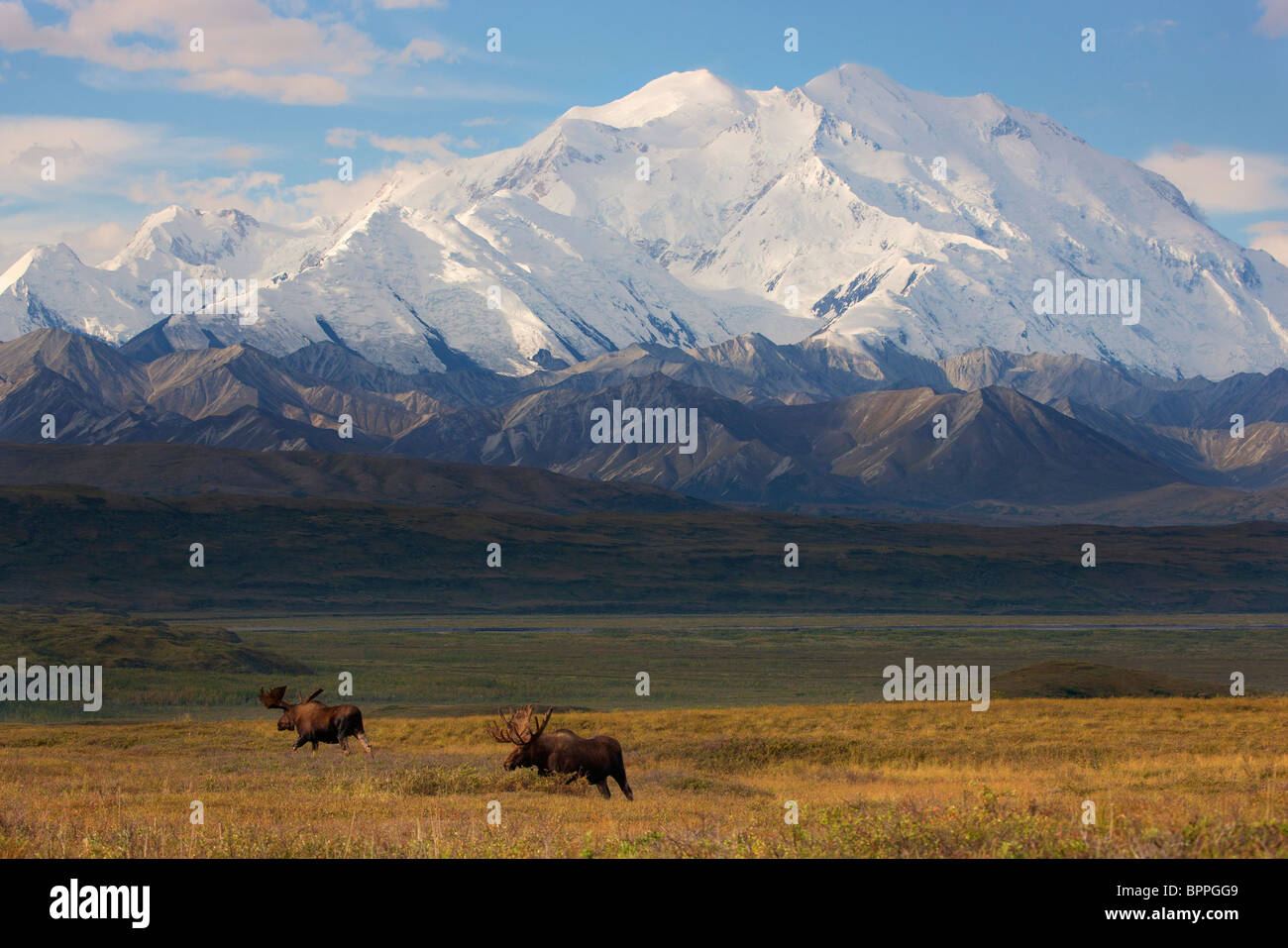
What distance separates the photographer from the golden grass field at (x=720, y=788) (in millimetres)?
17516

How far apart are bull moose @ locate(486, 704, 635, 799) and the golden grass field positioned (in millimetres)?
547

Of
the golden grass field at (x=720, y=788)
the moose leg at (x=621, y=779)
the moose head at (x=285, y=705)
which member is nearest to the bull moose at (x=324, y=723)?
the moose head at (x=285, y=705)

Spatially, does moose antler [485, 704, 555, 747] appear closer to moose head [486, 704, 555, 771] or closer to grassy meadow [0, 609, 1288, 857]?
moose head [486, 704, 555, 771]

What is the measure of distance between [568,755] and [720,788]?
15.5 feet

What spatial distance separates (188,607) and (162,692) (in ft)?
278

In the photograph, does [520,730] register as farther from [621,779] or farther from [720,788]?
[720,788]

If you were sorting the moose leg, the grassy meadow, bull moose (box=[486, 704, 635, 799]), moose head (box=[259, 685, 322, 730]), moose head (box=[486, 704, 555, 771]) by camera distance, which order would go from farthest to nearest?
1. moose head (box=[259, 685, 322, 730])
2. moose head (box=[486, 704, 555, 771])
3. bull moose (box=[486, 704, 635, 799])
4. the moose leg
5. the grassy meadow

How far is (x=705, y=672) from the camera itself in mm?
105938

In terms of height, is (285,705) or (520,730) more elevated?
(285,705)

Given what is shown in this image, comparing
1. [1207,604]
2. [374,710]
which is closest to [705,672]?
[374,710]

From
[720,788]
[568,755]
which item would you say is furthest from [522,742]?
[720,788]

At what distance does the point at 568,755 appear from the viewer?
92.3ft

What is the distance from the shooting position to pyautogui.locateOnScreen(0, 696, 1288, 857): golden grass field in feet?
57.5

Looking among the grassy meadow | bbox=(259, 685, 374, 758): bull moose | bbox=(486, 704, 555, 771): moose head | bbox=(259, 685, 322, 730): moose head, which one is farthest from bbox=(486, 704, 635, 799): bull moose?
bbox=(259, 685, 322, 730): moose head
